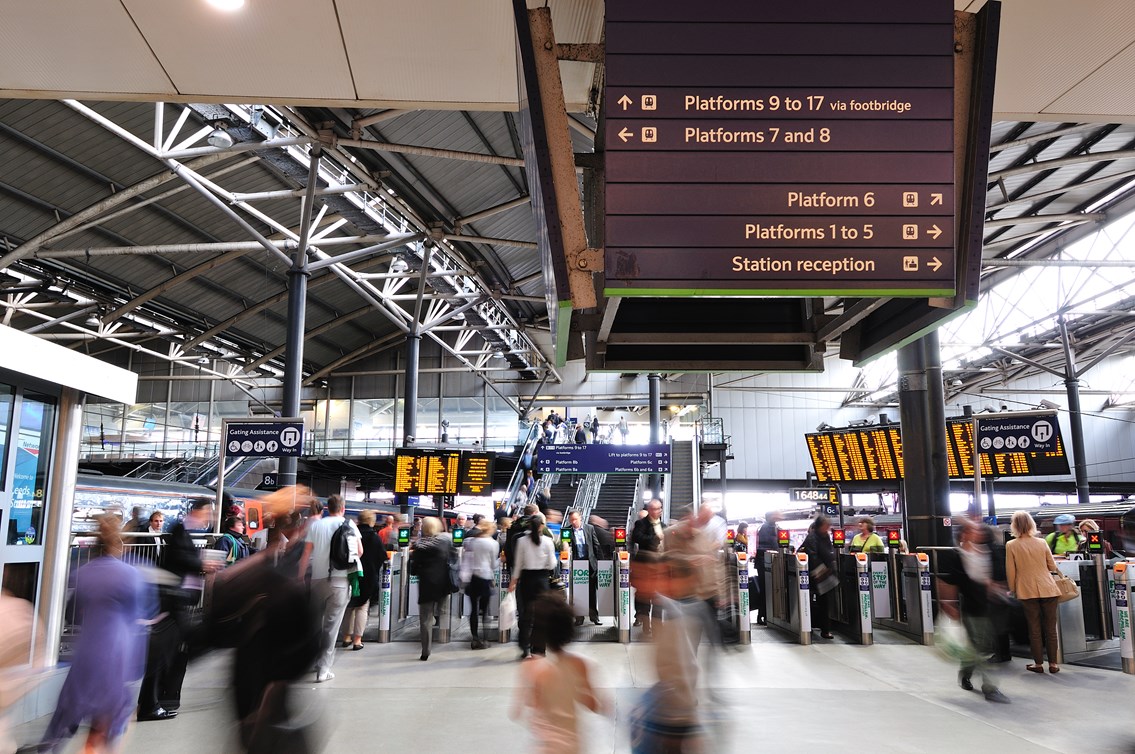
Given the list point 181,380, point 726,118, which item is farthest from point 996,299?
point 181,380

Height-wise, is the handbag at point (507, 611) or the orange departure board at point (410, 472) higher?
the orange departure board at point (410, 472)

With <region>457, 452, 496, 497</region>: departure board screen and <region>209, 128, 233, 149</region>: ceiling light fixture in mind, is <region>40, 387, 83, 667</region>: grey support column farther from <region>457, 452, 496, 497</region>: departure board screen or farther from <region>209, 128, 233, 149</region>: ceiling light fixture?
<region>457, 452, 496, 497</region>: departure board screen

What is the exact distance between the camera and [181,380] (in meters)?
43.5

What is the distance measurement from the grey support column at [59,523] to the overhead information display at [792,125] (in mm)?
6256

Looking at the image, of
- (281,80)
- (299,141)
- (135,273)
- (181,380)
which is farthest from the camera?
(181,380)

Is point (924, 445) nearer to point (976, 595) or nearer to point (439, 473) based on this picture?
point (976, 595)

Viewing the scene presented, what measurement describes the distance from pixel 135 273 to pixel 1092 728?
28658mm

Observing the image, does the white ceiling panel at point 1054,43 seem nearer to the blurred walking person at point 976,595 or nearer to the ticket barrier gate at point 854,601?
the blurred walking person at point 976,595

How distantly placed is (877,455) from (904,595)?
7.78m

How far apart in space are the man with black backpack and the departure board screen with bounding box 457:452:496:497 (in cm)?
1099

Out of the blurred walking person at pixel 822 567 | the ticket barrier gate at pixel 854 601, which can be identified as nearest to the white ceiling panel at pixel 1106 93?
the blurred walking person at pixel 822 567

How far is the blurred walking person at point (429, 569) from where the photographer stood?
9.76 m

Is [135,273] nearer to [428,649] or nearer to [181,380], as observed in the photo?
[181,380]

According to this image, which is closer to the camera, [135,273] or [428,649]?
[428,649]
